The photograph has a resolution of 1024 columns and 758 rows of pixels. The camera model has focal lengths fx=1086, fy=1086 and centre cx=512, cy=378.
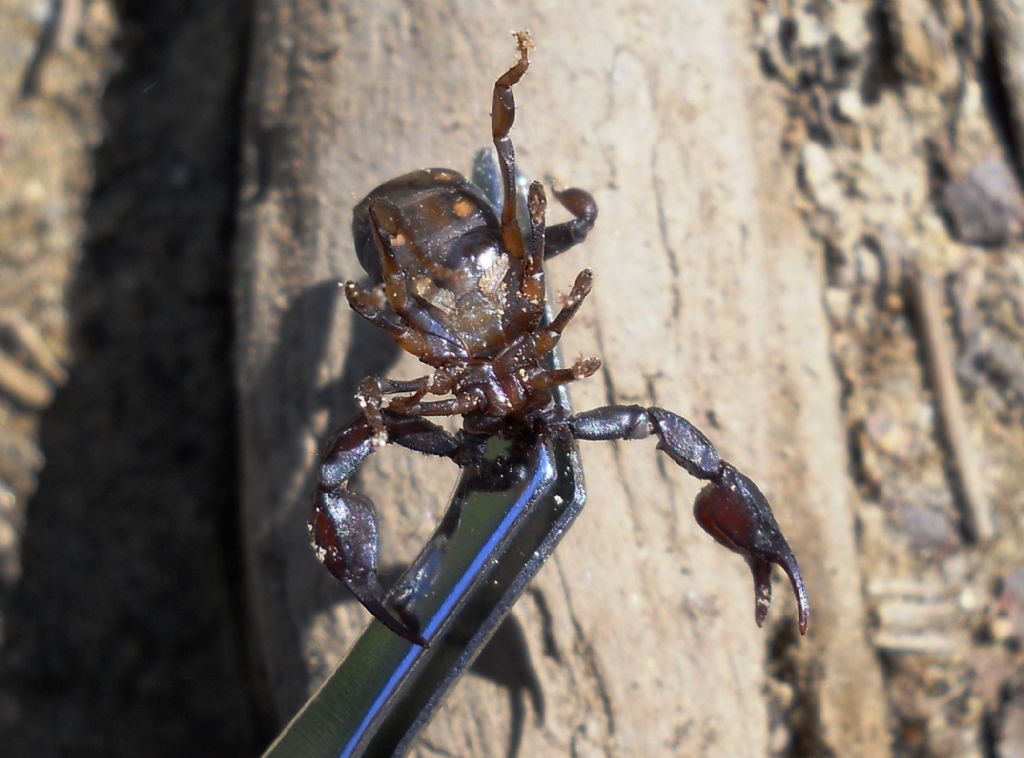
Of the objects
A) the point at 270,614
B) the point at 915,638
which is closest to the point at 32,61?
the point at 270,614

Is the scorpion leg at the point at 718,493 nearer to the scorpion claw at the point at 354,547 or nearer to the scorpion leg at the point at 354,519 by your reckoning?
the scorpion leg at the point at 354,519

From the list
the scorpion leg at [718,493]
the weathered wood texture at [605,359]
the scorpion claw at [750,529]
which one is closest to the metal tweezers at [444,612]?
the scorpion leg at [718,493]

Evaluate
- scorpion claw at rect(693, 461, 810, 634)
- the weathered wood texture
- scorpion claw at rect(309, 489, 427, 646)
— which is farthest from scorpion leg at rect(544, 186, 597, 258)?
scorpion claw at rect(309, 489, 427, 646)

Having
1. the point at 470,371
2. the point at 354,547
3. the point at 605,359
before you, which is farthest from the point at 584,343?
the point at 354,547

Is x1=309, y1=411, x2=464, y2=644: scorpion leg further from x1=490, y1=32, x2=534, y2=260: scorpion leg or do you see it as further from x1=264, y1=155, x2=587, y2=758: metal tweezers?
x1=490, y1=32, x2=534, y2=260: scorpion leg

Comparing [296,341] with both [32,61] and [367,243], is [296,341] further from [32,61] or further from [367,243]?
[32,61]

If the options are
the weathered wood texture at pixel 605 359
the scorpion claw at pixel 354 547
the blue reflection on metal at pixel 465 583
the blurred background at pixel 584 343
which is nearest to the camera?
the scorpion claw at pixel 354 547

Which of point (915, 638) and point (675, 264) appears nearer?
point (675, 264)
